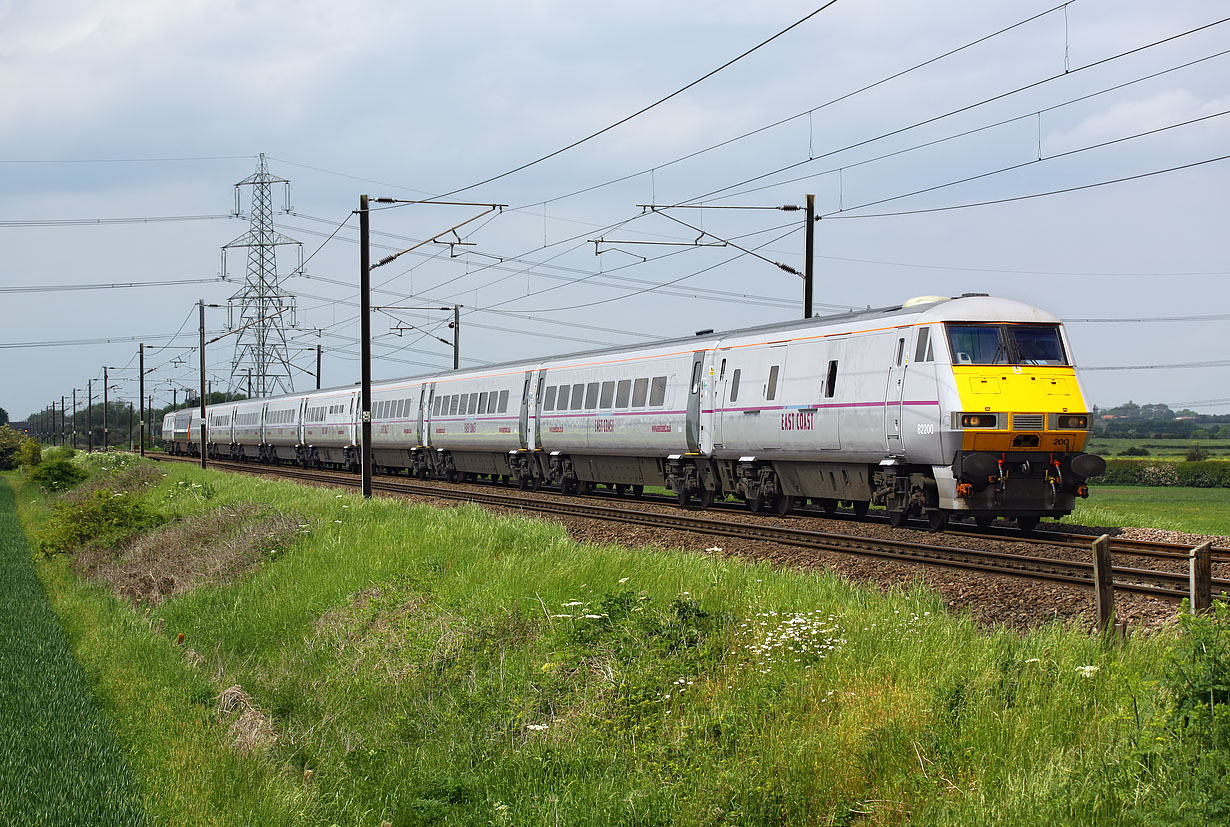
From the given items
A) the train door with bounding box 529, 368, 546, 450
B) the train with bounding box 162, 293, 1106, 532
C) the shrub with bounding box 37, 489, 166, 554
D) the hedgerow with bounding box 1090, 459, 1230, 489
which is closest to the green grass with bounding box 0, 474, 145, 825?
the shrub with bounding box 37, 489, 166, 554

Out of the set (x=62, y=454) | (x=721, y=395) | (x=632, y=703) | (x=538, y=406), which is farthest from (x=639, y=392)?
(x=62, y=454)

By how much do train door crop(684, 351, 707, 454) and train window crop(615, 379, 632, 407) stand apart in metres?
2.93

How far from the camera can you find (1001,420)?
16.9m

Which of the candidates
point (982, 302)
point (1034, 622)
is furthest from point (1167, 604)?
point (982, 302)

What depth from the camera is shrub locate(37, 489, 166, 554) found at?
2594cm

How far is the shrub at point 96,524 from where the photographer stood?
25938mm

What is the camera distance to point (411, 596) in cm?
1364

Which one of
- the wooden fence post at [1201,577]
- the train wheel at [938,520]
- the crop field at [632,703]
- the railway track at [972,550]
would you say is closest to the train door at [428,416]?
the railway track at [972,550]

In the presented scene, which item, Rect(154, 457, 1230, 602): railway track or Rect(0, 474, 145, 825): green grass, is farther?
Rect(154, 457, 1230, 602): railway track

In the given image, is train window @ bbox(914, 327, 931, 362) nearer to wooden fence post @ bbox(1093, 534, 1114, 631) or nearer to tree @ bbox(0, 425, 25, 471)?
wooden fence post @ bbox(1093, 534, 1114, 631)

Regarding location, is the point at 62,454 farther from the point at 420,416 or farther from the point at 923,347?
the point at 923,347

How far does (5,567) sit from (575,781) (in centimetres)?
2088

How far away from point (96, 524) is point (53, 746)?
18707 millimetres

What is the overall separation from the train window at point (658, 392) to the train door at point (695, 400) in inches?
42.9
